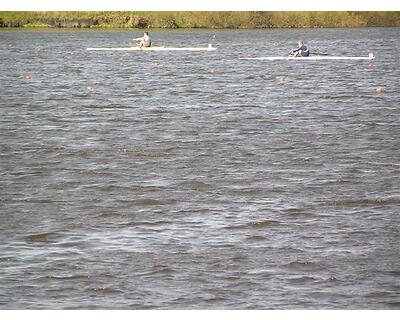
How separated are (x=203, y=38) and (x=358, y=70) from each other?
21.6 m

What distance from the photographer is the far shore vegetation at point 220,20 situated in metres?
46.4

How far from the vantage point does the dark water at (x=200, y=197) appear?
6727 millimetres

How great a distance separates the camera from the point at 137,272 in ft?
23.3

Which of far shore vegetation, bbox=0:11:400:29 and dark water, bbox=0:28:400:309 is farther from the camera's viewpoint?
far shore vegetation, bbox=0:11:400:29

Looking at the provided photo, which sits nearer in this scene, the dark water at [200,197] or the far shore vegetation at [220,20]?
the dark water at [200,197]

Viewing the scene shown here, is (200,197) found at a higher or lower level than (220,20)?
lower

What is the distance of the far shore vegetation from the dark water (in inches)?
803

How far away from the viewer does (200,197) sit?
10695 millimetres

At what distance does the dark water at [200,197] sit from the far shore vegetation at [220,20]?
20396mm

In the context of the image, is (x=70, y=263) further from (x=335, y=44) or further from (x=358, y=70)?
(x=335, y=44)

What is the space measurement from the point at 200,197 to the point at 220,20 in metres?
42.6

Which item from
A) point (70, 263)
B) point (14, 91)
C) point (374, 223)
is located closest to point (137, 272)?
point (70, 263)

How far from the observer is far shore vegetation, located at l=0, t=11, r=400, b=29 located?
152 ft
